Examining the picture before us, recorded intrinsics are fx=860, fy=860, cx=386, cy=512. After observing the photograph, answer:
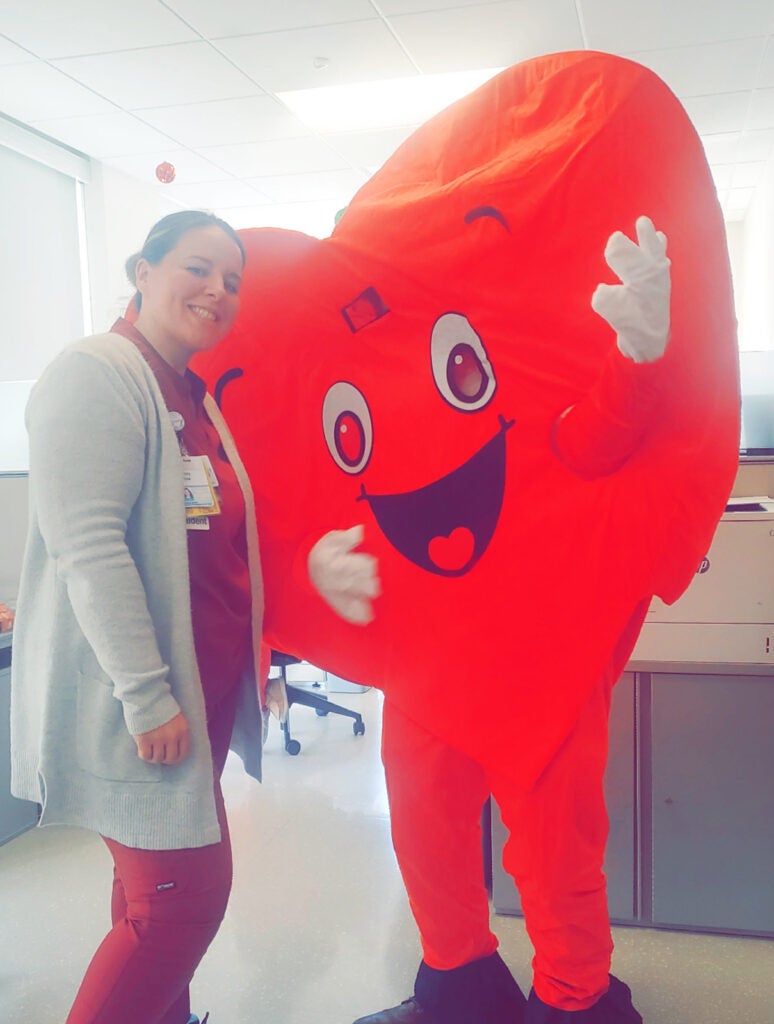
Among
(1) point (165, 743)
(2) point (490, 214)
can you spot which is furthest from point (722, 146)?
(1) point (165, 743)

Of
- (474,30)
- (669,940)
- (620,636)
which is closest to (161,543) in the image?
(620,636)

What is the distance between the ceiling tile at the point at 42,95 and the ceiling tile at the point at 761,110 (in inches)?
124

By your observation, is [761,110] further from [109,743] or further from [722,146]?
[109,743]

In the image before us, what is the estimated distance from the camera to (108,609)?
105 centimetres

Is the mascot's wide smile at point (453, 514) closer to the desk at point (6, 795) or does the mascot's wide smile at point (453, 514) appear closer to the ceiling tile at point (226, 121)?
the desk at point (6, 795)

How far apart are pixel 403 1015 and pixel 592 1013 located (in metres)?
0.39

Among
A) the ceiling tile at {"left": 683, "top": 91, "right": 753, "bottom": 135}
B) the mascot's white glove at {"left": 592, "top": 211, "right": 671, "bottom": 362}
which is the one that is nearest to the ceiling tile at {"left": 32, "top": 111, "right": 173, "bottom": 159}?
the ceiling tile at {"left": 683, "top": 91, "right": 753, "bottom": 135}

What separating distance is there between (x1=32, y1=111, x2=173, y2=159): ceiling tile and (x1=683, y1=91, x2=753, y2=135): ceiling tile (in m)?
2.75

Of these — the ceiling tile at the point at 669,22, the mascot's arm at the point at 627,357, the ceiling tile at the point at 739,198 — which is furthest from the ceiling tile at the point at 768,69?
the mascot's arm at the point at 627,357

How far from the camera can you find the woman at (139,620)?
1.06 metres

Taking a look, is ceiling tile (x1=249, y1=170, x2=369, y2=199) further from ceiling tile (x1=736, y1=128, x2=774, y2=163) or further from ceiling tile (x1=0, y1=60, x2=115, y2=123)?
ceiling tile (x1=736, y1=128, x2=774, y2=163)

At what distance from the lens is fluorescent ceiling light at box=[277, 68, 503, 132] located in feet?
13.2

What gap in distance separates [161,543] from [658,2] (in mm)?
3233

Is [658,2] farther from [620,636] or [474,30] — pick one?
[620,636]
